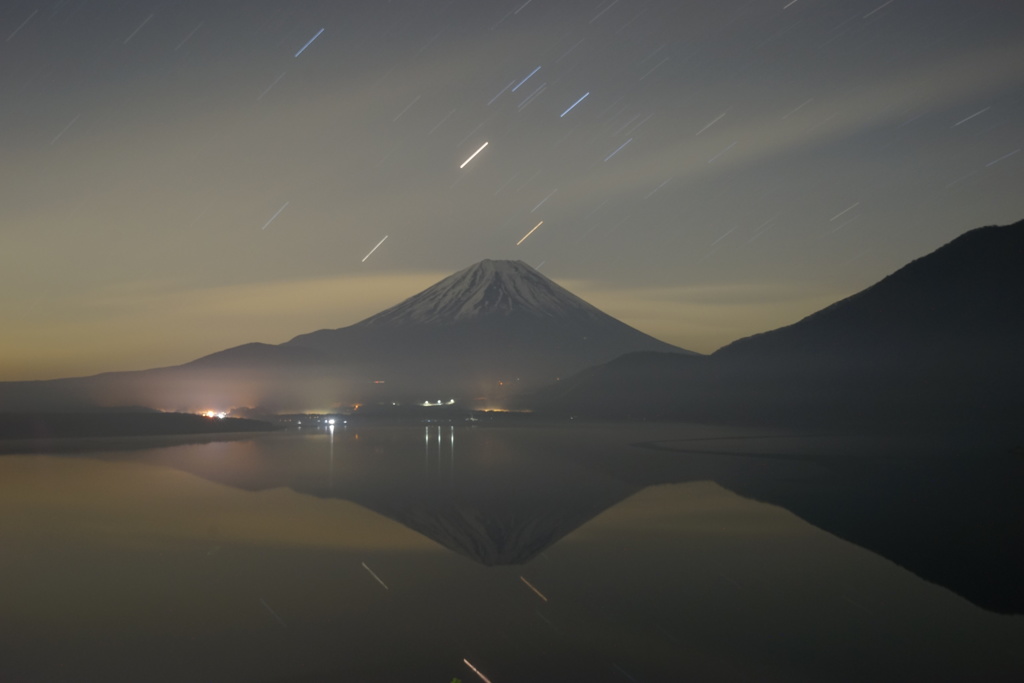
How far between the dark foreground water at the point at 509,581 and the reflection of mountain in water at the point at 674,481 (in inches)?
7.4

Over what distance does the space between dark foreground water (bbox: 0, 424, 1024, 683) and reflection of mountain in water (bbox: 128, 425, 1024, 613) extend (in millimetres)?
188

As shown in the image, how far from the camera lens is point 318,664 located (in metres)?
11.5

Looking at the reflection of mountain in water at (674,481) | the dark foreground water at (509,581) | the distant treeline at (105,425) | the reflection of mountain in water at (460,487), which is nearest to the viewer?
the dark foreground water at (509,581)

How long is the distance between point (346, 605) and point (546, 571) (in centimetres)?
474

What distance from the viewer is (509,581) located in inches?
661

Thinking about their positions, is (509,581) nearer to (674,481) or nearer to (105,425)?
(674,481)

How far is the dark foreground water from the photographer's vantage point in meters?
11.6

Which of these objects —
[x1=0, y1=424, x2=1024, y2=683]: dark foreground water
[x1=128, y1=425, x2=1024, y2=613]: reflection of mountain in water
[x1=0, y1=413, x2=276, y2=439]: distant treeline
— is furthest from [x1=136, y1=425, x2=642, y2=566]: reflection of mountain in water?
[x1=0, y1=413, x2=276, y2=439]: distant treeline

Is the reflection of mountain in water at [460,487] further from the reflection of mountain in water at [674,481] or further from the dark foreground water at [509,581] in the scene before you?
the dark foreground water at [509,581]

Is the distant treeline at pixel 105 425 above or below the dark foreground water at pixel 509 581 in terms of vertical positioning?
above

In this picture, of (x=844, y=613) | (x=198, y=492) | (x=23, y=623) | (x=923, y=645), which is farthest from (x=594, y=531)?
(x=198, y=492)

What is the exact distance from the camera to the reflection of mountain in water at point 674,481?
66.5ft

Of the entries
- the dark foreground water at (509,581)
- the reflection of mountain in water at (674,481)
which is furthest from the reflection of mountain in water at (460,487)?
the dark foreground water at (509,581)

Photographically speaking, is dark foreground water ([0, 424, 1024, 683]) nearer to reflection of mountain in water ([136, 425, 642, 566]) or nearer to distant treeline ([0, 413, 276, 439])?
reflection of mountain in water ([136, 425, 642, 566])
